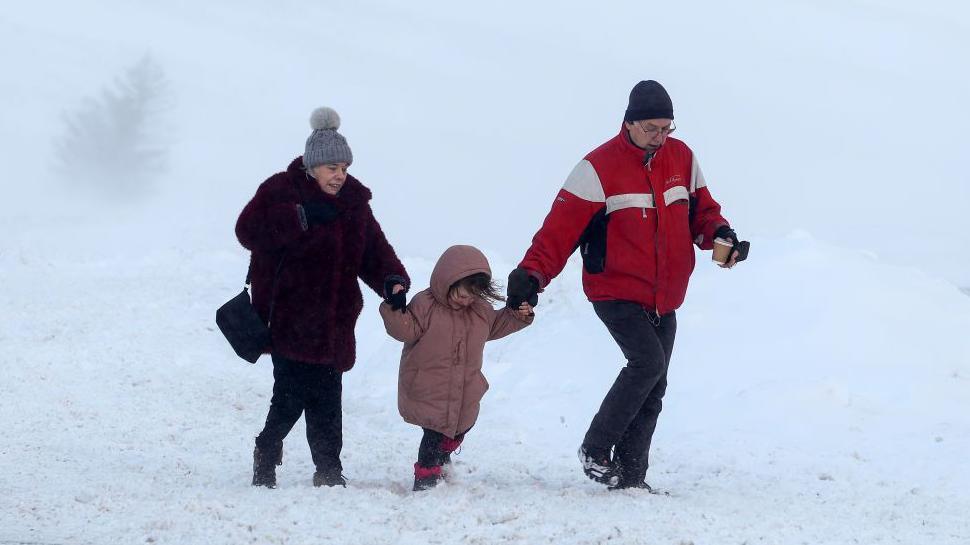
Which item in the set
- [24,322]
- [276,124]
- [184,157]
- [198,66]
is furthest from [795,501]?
[198,66]

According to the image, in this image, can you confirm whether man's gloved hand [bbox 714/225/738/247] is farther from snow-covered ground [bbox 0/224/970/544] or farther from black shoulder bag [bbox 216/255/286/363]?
black shoulder bag [bbox 216/255/286/363]

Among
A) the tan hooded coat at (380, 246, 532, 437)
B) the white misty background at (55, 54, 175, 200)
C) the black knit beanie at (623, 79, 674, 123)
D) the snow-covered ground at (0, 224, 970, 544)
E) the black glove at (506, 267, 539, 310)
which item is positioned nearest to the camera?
the snow-covered ground at (0, 224, 970, 544)

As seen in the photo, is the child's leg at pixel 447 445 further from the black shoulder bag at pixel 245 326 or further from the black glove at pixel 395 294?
the black shoulder bag at pixel 245 326

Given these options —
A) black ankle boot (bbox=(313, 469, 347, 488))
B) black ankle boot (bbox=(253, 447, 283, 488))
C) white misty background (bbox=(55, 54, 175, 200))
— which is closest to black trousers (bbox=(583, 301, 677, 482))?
black ankle boot (bbox=(313, 469, 347, 488))

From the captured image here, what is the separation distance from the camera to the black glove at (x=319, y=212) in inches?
211

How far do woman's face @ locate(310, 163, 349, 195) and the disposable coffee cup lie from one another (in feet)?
6.35

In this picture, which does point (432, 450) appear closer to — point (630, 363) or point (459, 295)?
point (459, 295)

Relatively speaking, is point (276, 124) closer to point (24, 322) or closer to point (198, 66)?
point (198, 66)

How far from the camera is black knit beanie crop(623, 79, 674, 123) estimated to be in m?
5.33

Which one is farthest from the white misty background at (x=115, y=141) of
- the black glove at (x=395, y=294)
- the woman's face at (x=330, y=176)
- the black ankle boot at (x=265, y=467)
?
the black glove at (x=395, y=294)

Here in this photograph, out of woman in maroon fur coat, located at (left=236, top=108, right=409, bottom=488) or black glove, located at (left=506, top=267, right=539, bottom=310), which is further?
woman in maroon fur coat, located at (left=236, top=108, right=409, bottom=488)

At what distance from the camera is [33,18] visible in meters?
71.6

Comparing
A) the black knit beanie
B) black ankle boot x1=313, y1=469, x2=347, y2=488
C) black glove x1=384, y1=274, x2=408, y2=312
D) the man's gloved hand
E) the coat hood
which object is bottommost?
black ankle boot x1=313, y1=469, x2=347, y2=488

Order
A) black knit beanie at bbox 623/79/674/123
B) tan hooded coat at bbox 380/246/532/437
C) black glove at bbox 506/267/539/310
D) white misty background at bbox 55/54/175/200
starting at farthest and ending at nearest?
white misty background at bbox 55/54/175/200, tan hooded coat at bbox 380/246/532/437, black knit beanie at bbox 623/79/674/123, black glove at bbox 506/267/539/310
